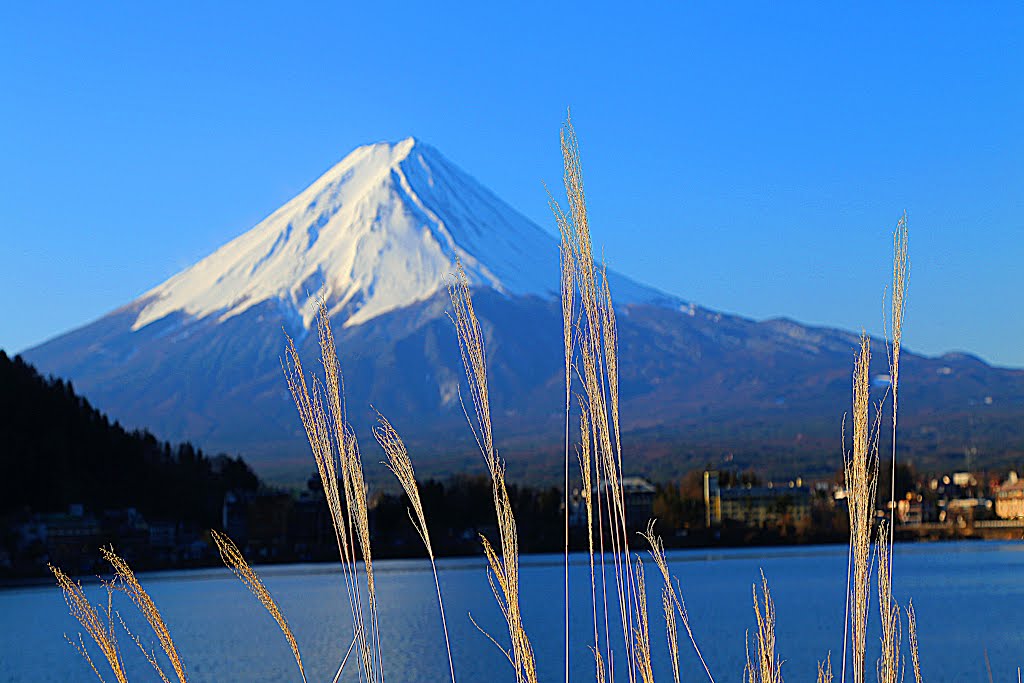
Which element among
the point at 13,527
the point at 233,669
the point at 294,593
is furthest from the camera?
the point at 13,527

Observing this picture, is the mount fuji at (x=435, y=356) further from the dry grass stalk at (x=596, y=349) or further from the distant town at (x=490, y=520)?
the dry grass stalk at (x=596, y=349)

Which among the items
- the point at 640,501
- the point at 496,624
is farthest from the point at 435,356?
the point at 496,624

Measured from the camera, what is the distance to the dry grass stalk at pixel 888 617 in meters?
3.09

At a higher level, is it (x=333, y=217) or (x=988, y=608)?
(x=333, y=217)

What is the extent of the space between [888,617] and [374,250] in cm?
16448

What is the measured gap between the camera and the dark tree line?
6569 cm

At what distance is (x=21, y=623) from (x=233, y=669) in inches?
524

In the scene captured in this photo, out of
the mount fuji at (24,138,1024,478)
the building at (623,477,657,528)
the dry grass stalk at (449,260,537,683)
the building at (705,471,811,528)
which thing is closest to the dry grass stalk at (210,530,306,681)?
the dry grass stalk at (449,260,537,683)

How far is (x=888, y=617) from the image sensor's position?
3.12 meters

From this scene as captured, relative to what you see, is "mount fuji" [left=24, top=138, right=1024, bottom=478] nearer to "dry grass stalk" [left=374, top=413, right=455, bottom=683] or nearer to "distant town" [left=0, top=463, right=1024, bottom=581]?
"distant town" [left=0, top=463, right=1024, bottom=581]

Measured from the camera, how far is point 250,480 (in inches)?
3236

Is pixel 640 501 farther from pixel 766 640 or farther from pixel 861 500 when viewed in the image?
pixel 861 500

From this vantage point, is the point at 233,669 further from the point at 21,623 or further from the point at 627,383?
the point at 627,383

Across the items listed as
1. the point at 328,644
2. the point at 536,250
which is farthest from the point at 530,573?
the point at 536,250
